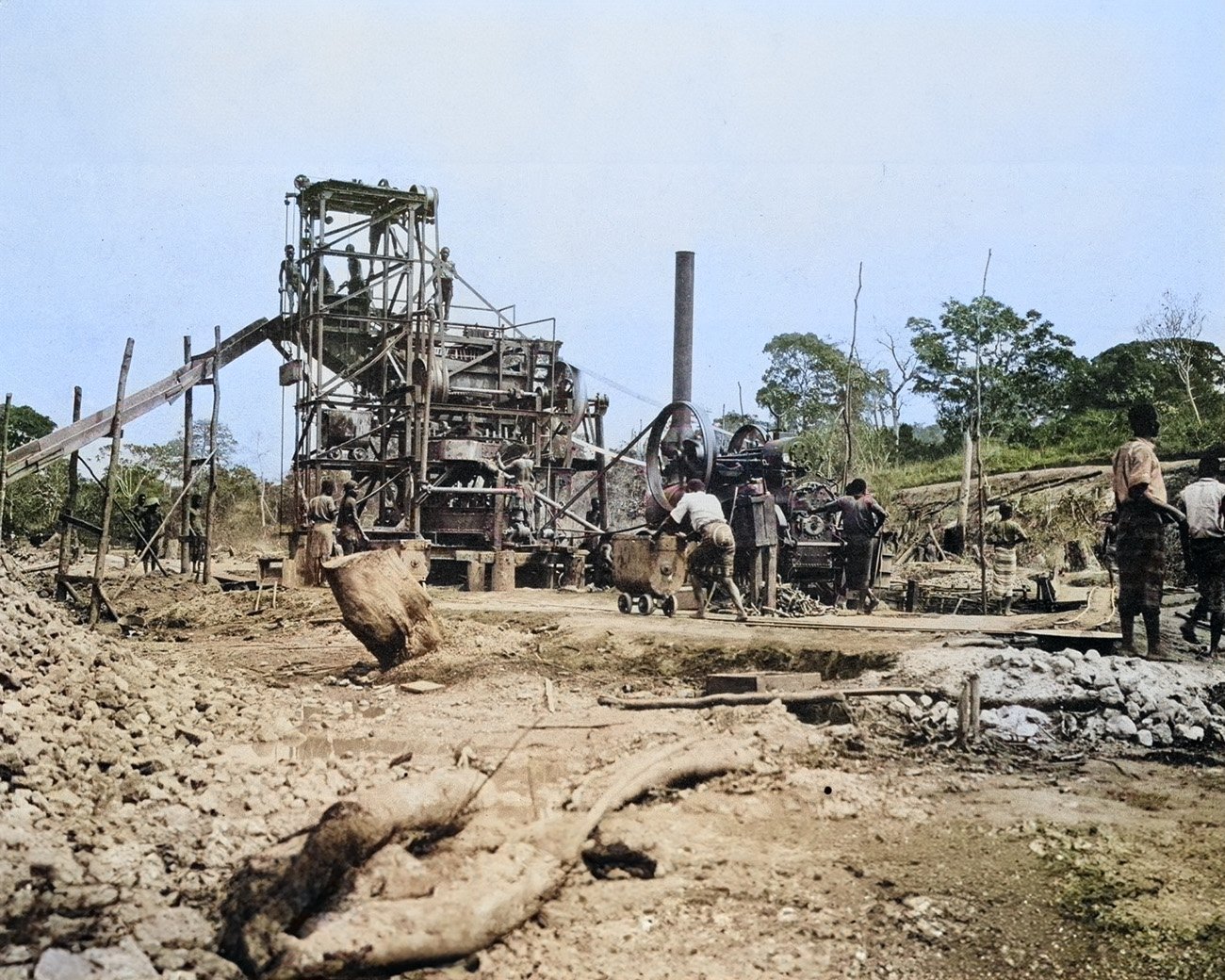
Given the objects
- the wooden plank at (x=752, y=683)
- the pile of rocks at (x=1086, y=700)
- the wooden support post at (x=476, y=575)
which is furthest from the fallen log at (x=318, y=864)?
the wooden support post at (x=476, y=575)

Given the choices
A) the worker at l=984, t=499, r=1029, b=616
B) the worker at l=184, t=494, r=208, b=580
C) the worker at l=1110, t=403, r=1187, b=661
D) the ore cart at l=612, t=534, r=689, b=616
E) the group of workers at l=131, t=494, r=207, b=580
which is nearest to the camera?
the worker at l=1110, t=403, r=1187, b=661

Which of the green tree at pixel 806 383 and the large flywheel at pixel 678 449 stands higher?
the green tree at pixel 806 383

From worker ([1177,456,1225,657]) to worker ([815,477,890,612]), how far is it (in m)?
5.35

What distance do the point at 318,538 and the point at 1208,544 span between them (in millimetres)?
11819

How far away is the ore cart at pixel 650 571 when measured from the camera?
14117mm

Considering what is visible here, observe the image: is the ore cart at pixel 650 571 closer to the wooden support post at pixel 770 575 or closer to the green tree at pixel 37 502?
the wooden support post at pixel 770 575

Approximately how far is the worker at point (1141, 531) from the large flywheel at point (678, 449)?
6.96 metres

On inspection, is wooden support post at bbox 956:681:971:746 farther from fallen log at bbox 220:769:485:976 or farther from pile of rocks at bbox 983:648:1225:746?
fallen log at bbox 220:769:485:976

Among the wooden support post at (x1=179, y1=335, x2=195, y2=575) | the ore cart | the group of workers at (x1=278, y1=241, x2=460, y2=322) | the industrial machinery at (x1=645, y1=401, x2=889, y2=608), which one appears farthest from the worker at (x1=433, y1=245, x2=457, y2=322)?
A: the ore cart

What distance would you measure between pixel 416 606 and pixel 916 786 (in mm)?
5067

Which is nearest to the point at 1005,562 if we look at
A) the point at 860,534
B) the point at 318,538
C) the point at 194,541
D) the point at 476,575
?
the point at 860,534

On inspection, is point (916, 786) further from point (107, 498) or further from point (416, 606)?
point (107, 498)

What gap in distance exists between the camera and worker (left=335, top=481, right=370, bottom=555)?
57.9ft

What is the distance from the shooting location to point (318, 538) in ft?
55.3
